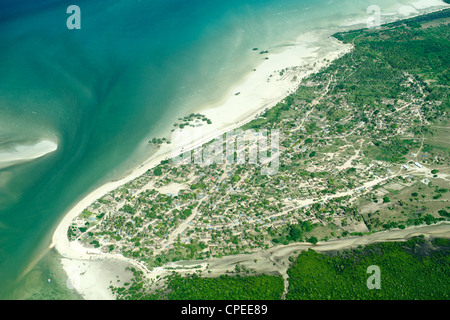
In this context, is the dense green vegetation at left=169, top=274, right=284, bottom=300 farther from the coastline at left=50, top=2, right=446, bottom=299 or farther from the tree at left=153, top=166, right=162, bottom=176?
the tree at left=153, top=166, right=162, bottom=176

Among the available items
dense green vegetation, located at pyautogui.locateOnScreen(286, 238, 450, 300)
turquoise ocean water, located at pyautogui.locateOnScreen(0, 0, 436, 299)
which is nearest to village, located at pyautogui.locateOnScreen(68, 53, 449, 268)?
dense green vegetation, located at pyautogui.locateOnScreen(286, 238, 450, 300)

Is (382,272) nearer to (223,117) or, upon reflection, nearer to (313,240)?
(313,240)

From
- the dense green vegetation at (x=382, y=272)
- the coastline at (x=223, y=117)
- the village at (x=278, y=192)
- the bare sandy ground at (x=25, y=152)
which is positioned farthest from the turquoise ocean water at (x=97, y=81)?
the dense green vegetation at (x=382, y=272)

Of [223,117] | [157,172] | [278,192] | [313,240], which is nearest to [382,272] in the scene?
[313,240]

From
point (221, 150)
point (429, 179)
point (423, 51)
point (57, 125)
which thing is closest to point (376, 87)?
point (423, 51)

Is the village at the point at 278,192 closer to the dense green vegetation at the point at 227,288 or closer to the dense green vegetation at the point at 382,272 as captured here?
the dense green vegetation at the point at 382,272

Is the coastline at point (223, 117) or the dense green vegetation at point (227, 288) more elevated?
the coastline at point (223, 117)
